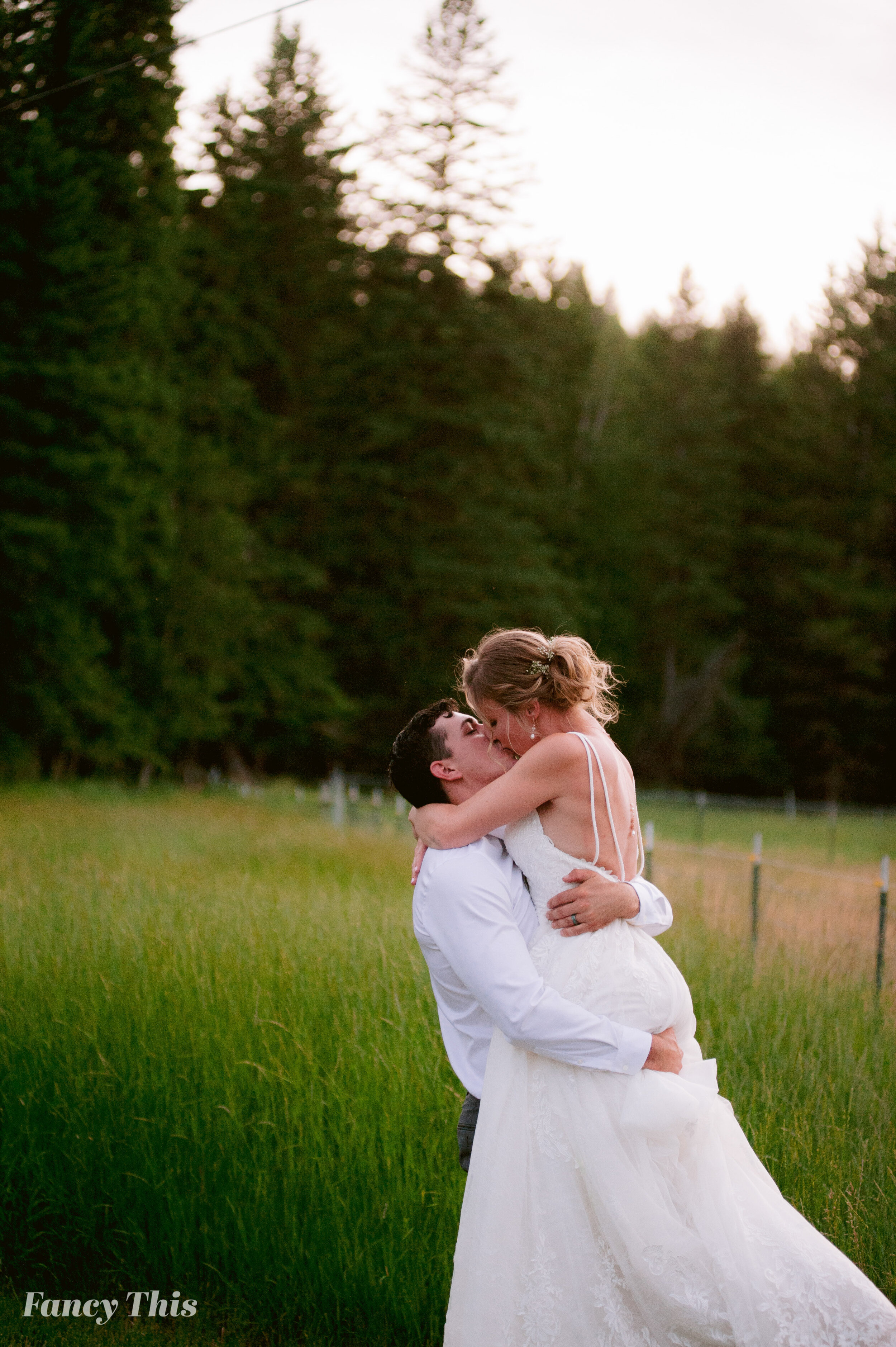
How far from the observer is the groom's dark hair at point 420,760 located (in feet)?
9.51

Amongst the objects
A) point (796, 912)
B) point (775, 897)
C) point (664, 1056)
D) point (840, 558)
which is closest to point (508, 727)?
point (664, 1056)

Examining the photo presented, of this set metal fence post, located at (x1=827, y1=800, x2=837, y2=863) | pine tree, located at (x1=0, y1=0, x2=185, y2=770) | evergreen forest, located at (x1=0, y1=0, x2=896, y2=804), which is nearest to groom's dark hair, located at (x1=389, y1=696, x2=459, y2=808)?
evergreen forest, located at (x1=0, y1=0, x2=896, y2=804)

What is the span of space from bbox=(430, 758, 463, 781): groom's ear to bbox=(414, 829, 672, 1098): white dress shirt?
0.18m

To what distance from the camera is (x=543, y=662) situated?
2877 mm

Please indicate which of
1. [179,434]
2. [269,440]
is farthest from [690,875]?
[269,440]

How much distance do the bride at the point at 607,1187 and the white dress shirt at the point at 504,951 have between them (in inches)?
1.9

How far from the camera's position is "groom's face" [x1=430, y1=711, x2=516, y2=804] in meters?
2.90

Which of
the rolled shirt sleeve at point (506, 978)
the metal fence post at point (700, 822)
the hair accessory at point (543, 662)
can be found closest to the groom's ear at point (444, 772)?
the rolled shirt sleeve at point (506, 978)

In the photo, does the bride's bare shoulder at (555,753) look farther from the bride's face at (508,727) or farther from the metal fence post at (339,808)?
the metal fence post at (339,808)

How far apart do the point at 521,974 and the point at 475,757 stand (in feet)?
1.94

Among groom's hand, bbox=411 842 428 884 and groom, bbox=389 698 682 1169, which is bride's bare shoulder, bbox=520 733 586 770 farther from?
groom's hand, bbox=411 842 428 884

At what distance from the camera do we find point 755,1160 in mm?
2787

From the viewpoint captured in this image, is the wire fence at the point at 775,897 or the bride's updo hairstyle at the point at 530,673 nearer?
the bride's updo hairstyle at the point at 530,673

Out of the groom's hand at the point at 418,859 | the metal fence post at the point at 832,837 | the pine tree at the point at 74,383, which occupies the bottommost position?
the metal fence post at the point at 832,837
